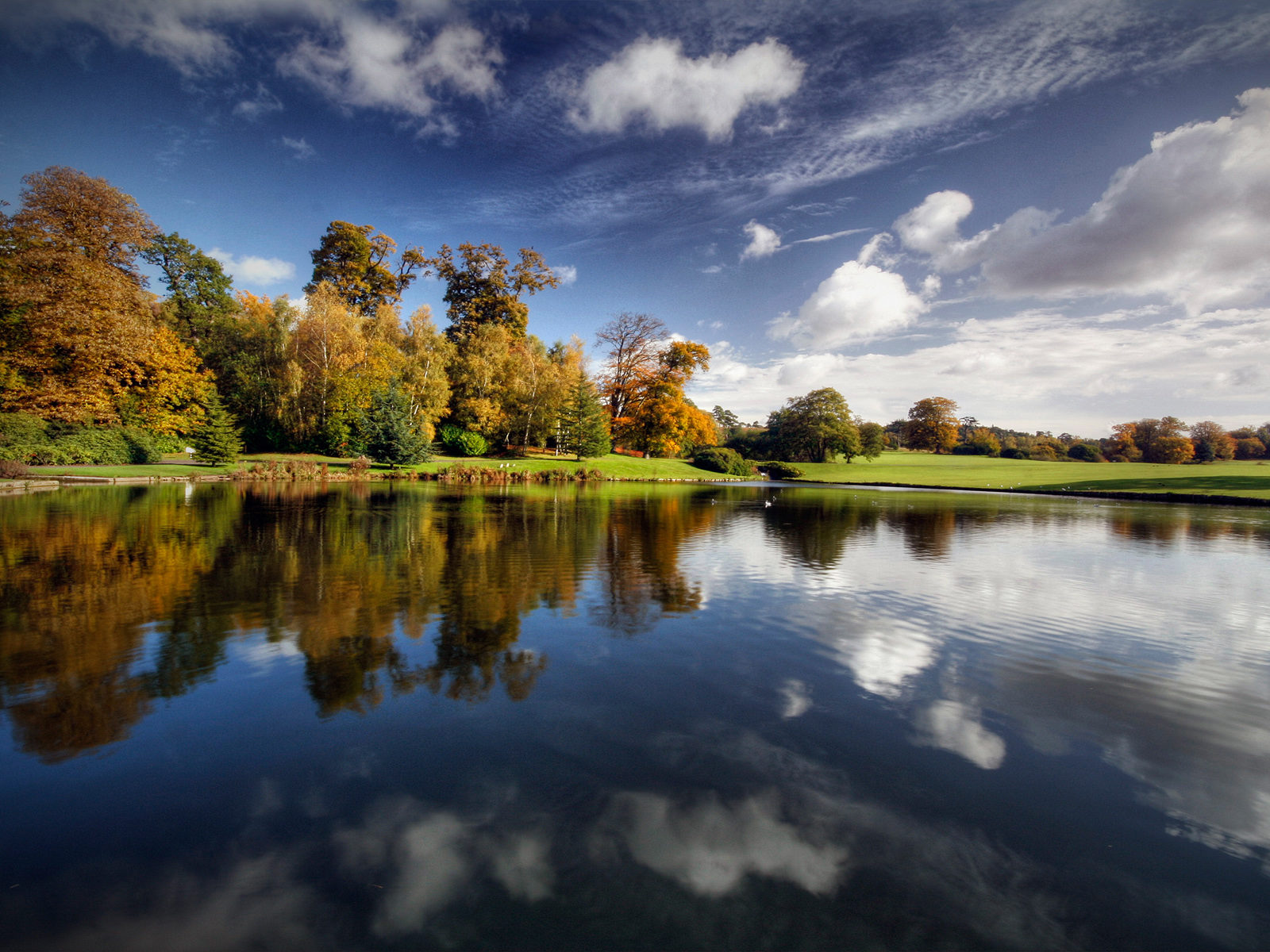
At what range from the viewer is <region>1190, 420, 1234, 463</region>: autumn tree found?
2557 inches

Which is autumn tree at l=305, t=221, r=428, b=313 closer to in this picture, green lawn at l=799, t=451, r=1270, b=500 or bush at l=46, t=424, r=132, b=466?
bush at l=46, t=424, r=132, b=466

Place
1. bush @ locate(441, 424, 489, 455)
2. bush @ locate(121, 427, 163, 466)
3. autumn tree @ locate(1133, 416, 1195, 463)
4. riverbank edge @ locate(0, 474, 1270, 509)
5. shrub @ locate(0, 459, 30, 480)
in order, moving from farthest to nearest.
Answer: autumn tree @ locate(1133, 416, 1195, 463)
bush @ locate(441, 424, 489, 455)
bush @ locate(121, 427, 163, 466)
riverbank edge @ locate(0, 474, 1270, 509)
shrub @ locate(0, 459, 30, 480)

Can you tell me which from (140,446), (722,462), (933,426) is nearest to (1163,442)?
(933,426)

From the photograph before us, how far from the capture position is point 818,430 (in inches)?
2749

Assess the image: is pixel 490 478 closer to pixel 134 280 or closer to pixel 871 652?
pixel 134 280

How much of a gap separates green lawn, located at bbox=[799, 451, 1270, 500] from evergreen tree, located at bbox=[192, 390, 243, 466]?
49.2 metres

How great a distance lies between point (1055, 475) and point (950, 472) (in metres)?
8.84

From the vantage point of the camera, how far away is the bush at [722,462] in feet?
190

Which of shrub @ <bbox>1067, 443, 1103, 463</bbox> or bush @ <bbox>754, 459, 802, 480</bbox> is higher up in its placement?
shrub @ <bbox>1067, 443, 1103, 463</bbox>

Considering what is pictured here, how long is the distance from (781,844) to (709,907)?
64 centimetres

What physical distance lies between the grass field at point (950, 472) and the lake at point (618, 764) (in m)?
29.2

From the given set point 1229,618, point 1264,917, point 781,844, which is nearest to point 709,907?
point 781,844

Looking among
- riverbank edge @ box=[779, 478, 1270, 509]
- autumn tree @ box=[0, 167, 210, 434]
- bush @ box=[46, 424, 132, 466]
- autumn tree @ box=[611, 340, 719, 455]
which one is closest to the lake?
bush @ box=[46, 424, 132, 466]

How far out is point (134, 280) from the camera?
111ft
